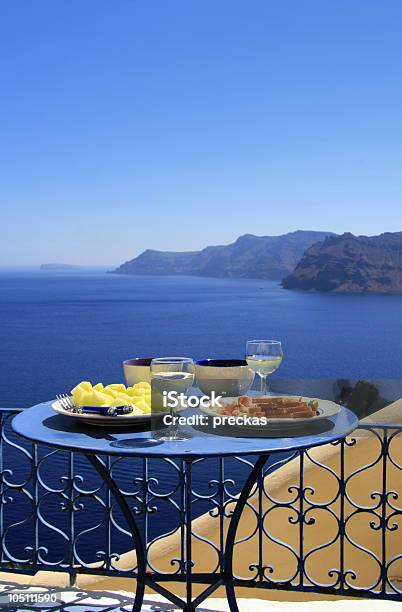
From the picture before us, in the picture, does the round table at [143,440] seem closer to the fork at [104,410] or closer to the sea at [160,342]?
the fork at [104,410]

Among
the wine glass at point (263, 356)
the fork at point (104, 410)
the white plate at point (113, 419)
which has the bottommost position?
the white plate at point (113, 419)

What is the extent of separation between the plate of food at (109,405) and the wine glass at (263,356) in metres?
0.43

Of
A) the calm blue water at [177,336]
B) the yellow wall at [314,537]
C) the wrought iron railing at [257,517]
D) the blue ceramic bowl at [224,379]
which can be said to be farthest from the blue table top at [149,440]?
the calm blue water at [177,336]

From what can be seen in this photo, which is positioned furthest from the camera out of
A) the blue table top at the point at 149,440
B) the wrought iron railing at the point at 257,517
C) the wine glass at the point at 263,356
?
the wrought iron railing at the point at 257,517

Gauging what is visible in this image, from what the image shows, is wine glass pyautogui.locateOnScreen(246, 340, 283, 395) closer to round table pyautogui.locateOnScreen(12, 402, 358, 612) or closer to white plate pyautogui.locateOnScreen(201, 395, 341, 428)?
white plate pyautogui.locateOnScreen(201, 395, 341, 428)

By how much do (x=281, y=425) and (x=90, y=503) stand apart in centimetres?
2820

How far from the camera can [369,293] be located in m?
148

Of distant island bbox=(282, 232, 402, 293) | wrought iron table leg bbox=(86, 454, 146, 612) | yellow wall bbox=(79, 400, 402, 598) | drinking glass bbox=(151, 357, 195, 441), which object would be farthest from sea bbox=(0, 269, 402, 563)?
distant island bbox=(282, 232, 402, 293)

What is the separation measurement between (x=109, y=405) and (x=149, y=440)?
0.30 m

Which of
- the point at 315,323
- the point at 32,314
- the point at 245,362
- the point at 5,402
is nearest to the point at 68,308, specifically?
the point at 32,314

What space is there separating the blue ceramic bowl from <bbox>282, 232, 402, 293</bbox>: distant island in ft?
485

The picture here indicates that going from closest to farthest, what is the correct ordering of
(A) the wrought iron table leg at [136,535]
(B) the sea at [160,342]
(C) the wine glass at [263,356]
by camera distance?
1. (C) the wine glass at [263,356]
2. (A) the wrought iron table leg at [136,535]
3. (B) the sea at [160,342]

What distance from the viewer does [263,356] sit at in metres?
2.68

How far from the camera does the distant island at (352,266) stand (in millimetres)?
148250
